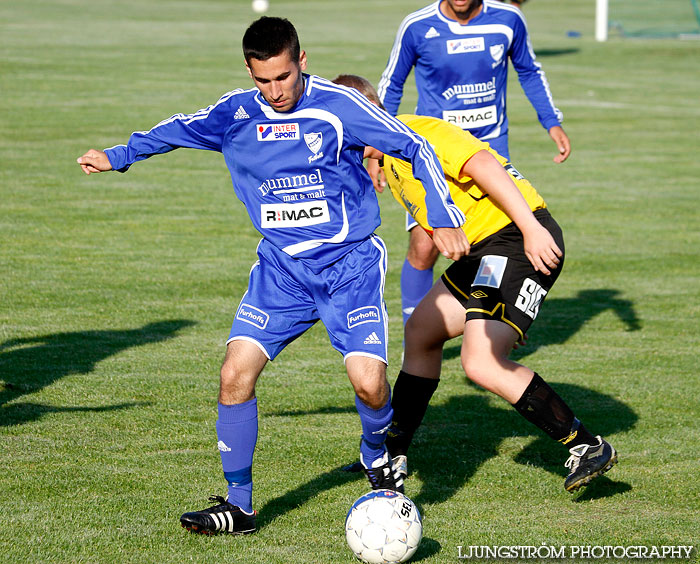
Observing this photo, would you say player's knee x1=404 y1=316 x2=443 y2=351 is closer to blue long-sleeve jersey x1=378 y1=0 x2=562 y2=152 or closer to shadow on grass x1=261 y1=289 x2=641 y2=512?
shadow on grass x1=261 y1=289 x2=641 y2=512

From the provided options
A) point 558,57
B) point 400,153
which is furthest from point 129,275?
point 558,57

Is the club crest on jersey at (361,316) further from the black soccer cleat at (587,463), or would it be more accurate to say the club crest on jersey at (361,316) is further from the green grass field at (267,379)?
the black soccer cleat at (587,463)

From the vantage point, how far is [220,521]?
4.50 metres

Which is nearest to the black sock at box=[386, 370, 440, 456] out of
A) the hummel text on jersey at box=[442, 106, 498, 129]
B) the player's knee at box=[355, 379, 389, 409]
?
the player's knee at box=[355, 379, 389, 409]

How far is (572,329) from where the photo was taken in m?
8.52

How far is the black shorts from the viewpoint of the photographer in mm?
5012

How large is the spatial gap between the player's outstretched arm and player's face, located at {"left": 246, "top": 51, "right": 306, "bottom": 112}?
96cm

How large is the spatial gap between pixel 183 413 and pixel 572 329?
366 cm

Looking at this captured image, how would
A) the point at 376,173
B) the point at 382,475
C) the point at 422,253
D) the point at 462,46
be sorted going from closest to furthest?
the point at 382,475
the point at 376,173
the point at 422,253
the point at 462,46

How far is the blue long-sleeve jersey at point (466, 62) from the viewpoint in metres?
7.83

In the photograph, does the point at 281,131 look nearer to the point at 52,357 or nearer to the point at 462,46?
the point at 52,357

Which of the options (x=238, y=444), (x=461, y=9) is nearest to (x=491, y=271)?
(x=238, y=444)

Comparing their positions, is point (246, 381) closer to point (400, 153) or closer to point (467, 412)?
point (400, 153)

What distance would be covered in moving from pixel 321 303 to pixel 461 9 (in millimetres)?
3746
